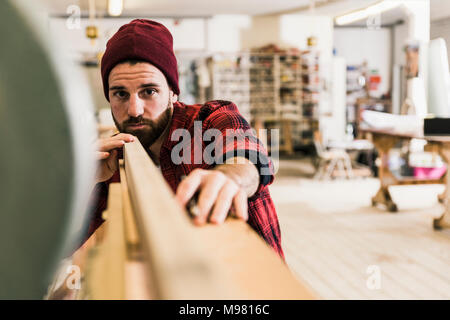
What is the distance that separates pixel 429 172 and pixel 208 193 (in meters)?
6.36

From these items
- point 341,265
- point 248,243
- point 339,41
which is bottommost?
point 341,265

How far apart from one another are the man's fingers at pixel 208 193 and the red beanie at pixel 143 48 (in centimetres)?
74

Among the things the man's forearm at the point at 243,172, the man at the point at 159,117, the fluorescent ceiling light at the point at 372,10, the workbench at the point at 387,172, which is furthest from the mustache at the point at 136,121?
the fluorescent ceiling light at the point at 372,10

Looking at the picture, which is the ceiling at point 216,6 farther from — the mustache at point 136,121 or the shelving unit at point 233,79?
the mustache at point 136,121

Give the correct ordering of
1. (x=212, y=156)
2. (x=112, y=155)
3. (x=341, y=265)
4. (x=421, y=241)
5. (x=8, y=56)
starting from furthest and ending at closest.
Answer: (x=421, y=241)
(x=341, y=265)
(x=212, y=156)
(x=112, y=155)
(x=8, y=56)

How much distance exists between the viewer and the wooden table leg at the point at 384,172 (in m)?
5.56

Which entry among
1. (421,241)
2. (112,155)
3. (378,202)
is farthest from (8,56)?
(378,202)

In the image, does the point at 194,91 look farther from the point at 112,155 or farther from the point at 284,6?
the point at 112,155

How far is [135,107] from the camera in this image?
1307 mm

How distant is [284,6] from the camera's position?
386 inches

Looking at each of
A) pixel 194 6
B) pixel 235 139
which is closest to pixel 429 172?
pixel 194 6

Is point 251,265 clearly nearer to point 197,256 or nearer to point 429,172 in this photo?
point 197,256

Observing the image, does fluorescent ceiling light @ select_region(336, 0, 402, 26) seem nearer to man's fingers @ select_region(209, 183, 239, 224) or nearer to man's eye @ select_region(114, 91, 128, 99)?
man's eye @ select_region(114, 91, 128, 99)

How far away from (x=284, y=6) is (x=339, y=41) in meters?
3.68
